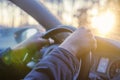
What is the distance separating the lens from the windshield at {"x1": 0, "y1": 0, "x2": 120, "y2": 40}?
282cm

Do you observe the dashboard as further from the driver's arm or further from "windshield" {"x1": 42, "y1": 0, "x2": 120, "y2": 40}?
"windshield" {"x1": 42, "y1": 0, "x2": 120, "y2": 40}

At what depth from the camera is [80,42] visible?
1699mm

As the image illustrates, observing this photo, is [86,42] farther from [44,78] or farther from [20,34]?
[20,34]

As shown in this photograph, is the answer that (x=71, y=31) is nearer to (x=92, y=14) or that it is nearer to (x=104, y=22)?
(x=104, y=22)

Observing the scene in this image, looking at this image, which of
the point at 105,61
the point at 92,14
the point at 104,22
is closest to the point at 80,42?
the point at 105,61

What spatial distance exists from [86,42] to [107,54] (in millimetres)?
453

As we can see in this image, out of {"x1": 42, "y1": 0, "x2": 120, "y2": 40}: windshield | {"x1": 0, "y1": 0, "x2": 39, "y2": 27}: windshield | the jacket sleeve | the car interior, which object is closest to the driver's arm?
the jacket sleeve

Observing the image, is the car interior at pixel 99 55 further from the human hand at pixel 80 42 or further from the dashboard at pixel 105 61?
the human hand at pixel 80 42

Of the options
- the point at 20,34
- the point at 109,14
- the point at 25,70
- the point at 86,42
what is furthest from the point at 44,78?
the point at 109,14

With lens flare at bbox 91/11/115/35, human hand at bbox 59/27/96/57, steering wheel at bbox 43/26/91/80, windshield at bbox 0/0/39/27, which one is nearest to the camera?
human hand at bbox 59/27/96/57

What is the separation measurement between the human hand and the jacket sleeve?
0.05m

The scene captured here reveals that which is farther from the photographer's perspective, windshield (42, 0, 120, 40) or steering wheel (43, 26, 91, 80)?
windshield (42, 0, 120, 40)

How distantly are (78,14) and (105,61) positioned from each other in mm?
1229

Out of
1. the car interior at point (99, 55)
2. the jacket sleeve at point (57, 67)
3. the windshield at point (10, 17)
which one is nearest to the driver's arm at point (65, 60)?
the jacket sleeve at point (57, 67)
